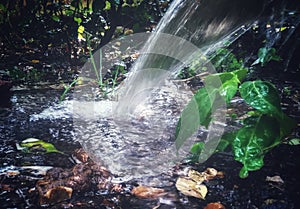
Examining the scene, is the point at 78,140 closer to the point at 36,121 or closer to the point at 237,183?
the point at 36,121

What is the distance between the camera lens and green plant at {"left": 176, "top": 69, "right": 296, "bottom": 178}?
1167 mm

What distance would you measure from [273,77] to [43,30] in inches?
102

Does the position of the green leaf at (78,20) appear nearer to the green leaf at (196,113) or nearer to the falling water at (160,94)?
the falling water at (160,94)

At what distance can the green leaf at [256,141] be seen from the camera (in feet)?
3.89

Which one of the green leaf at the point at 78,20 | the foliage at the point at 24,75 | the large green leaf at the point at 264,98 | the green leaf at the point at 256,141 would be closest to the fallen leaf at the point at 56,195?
the green leaf at the point at 256,141

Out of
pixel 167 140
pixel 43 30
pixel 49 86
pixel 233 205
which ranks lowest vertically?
pixel 233 205

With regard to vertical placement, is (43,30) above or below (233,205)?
above

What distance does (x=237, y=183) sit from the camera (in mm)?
1359

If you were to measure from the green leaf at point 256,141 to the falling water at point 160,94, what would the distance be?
41 centimetres

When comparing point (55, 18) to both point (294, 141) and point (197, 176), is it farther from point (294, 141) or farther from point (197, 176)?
point (294, 141)

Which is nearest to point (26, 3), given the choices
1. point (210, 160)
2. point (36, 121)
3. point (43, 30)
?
point (43, 30)

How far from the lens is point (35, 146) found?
1612mm

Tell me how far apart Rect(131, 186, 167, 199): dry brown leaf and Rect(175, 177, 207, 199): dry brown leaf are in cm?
9

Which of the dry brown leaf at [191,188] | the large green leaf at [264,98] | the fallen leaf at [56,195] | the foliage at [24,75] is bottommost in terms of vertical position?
the fallen leaf at [56,195]
